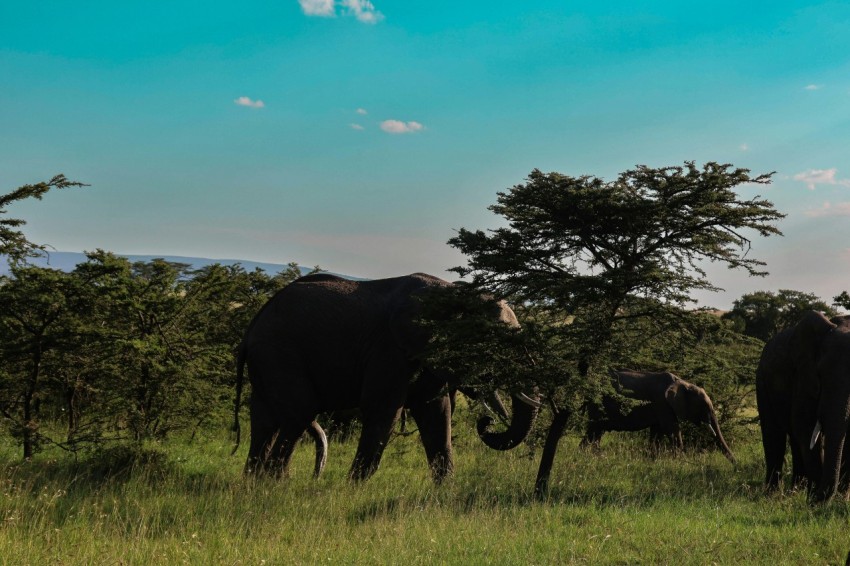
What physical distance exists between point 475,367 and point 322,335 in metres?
2.90

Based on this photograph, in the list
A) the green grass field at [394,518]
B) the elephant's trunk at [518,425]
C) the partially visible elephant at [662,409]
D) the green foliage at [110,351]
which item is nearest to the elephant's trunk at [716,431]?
the partially visible elephant at [662,409]

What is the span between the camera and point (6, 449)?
43.7 feet

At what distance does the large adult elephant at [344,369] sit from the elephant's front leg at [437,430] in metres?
0.01

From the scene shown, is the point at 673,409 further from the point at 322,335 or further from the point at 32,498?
the point at 32,498

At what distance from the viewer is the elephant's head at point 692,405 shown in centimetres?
1719

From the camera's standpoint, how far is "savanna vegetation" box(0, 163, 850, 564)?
7.83 m

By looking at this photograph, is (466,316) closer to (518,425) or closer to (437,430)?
(518,425)

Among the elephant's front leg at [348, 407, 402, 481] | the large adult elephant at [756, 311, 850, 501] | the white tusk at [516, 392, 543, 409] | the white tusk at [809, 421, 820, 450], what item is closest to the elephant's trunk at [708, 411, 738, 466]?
the large adult elephant at [756, 311, 850, 501]

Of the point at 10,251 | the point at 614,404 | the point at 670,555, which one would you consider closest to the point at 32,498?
the point at 10,251

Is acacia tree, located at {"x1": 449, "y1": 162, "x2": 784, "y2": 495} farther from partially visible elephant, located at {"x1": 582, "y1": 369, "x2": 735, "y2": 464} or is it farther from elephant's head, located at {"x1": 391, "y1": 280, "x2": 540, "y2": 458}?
partially visible elephant, located at {"x1": 582, "y1": 369, "x2": 735, "y2": 464}

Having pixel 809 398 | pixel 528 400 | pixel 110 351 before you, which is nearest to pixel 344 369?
pixel 528 400

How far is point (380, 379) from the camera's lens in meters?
11.5

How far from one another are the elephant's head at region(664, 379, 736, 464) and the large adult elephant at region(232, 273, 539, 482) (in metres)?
7.30

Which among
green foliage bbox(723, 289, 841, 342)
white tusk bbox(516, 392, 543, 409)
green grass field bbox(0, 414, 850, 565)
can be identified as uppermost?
green foliage bbox(723, 289, 841, 342)
